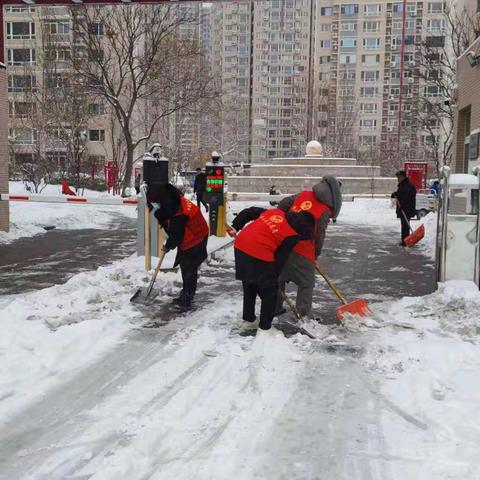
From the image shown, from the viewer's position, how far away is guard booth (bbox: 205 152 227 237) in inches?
494

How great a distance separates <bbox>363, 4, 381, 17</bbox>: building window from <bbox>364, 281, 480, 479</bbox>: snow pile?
82.8 meters

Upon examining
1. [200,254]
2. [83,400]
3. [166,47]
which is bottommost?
[83,400]

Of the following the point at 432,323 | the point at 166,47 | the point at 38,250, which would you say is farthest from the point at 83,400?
the point at 166,47

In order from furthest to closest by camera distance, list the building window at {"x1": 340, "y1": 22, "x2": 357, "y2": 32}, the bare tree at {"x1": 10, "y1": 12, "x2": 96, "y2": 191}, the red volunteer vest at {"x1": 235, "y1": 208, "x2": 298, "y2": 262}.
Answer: the building window at {"x1": 340, "y1": 22, "x2": 357, "y2": 32} < the bare tree at {"x1": 10, "y1": 12, "x2": 96, "y2": 191} < the red volunteer vest at {"x1": 235, "y1": 208, "x2": 298, "y2": 262}

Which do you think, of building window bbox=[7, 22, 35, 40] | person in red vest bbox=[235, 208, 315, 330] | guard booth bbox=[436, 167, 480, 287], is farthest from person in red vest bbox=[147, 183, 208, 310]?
building window bbox=[7, 22, 35, 40]

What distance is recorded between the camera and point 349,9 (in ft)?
267

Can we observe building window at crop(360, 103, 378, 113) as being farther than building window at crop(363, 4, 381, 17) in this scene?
Yes

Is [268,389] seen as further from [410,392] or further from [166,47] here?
[166,47]

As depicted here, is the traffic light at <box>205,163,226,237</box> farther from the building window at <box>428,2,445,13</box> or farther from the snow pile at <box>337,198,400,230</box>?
the building window at <box>428,2,445,13</box>

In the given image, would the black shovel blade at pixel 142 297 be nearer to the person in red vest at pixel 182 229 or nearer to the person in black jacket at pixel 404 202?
the person in red vest at pixel 182 229

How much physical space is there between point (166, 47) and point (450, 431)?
24535 mm

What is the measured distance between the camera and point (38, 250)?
1179 cm

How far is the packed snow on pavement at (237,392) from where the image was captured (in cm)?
332

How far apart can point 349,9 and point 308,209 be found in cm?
8359
